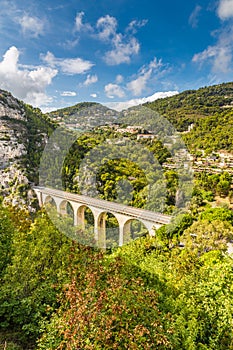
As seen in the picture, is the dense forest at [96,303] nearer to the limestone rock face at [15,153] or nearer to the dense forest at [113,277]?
the dense forest at [113,277]

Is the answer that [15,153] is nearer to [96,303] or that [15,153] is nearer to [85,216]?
[85,216]

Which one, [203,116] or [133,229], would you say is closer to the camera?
[133,229]

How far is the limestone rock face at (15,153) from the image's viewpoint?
78.8ft

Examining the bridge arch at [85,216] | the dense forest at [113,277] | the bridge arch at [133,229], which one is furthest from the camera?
the bridge arch at [85,216]

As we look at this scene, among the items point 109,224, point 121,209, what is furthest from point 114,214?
point 109,224

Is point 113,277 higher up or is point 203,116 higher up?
point 203,116

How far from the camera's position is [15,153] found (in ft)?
95.9

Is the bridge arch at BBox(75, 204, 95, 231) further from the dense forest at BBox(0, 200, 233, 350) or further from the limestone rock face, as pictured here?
the dense forest at BBox(0, 200, 233, 350)

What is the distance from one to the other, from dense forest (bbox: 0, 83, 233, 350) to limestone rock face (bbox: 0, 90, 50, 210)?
45.0 feet

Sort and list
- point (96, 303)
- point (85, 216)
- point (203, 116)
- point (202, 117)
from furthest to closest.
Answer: point (203, 116) → point (202, 117) → point (85, 216) → point (96, 303)

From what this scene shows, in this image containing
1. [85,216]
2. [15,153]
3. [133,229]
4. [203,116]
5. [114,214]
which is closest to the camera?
[114,214]

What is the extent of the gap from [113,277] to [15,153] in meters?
29.8

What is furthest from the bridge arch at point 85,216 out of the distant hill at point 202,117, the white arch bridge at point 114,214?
the distant hill at point 202,117

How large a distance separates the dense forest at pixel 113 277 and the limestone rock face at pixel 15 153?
1370cm
